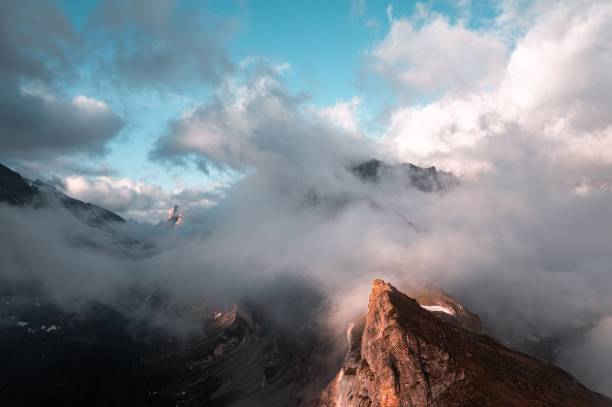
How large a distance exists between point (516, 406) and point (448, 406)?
96.7ft

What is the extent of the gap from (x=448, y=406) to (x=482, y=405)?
1438 centimetres

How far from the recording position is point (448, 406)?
650ft

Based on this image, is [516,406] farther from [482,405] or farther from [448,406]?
[448,406]

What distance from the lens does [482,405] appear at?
192875 mm

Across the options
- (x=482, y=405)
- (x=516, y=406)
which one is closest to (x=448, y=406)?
(x=482, y=405)

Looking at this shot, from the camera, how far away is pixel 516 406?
196125 millimetres

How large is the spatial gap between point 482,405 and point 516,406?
54.9 feet
